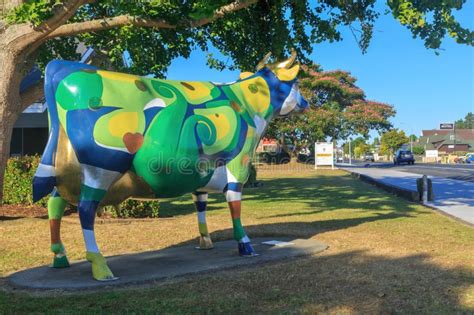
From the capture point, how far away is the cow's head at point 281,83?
7332mm

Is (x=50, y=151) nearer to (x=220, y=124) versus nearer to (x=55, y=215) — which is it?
(x=55, y=215)

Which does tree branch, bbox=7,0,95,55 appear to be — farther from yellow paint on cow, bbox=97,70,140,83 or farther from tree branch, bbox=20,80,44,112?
yellow paint on cow, bbox=97,70,140,83

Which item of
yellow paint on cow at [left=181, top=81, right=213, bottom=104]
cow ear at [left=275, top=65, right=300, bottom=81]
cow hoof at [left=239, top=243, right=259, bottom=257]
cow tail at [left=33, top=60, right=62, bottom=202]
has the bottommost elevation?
cow hoof at [left=239, top=243, right=259, bottom=257]

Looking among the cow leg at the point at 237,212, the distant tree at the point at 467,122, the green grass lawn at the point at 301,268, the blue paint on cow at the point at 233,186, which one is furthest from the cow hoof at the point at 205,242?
the distant tree at the point at 467,122

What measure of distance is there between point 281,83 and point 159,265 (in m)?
3.34

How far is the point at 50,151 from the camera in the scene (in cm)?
556

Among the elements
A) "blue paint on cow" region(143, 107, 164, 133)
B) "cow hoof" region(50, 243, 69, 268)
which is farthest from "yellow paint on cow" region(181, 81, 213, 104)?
"cow hoof" region(50, 243, 69, 268)

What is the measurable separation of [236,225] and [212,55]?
9226 millimetres

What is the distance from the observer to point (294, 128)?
129ft

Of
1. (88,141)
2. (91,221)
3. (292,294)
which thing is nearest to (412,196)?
(292,294)

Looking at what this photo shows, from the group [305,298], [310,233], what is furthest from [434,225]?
[305,298]

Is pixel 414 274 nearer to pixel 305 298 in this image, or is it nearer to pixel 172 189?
pixel 305 298

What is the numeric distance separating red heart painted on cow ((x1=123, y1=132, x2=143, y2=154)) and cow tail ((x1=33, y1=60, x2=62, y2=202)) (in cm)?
83

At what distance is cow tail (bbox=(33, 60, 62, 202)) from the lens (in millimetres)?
5359
